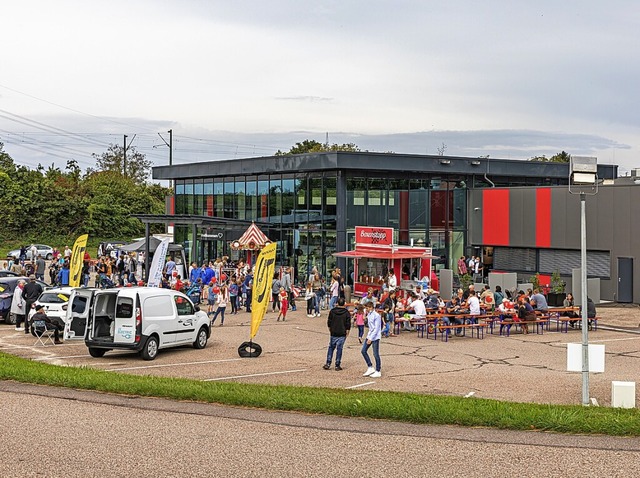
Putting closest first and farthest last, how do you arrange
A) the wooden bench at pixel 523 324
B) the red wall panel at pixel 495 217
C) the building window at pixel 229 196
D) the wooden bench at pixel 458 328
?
the wooden bench at pixel 458 328, the wooden bench at pixel 523 324, the red wall panel at pixel 495 217, the building window at pixel 229 196

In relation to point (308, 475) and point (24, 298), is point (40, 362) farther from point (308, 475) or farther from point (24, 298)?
point (308, 475)

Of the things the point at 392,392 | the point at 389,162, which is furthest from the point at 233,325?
the point at 389,162

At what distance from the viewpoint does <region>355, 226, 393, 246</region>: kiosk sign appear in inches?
1487

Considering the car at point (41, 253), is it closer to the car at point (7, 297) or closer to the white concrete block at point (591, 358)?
the car at point (7, 297)

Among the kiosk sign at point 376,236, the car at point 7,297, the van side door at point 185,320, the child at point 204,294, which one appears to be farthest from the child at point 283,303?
the kiosk sign at point 376,236

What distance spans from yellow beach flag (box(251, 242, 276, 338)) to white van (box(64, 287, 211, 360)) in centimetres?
216

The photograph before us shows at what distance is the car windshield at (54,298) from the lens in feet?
85.7

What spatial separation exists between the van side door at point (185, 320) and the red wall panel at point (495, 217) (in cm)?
2377

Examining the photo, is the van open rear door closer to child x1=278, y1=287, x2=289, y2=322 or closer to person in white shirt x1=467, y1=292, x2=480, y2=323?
child x1=278, y1=287, x2=289, y2=322

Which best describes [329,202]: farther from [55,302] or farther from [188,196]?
[55,302]

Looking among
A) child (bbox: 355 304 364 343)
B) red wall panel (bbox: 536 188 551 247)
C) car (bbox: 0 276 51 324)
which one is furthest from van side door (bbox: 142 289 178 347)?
red wall panel (bbox: 536 188 551 247)

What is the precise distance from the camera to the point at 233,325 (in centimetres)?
2850

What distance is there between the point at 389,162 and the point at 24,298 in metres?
21.2

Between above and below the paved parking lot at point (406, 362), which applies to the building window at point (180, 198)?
above
